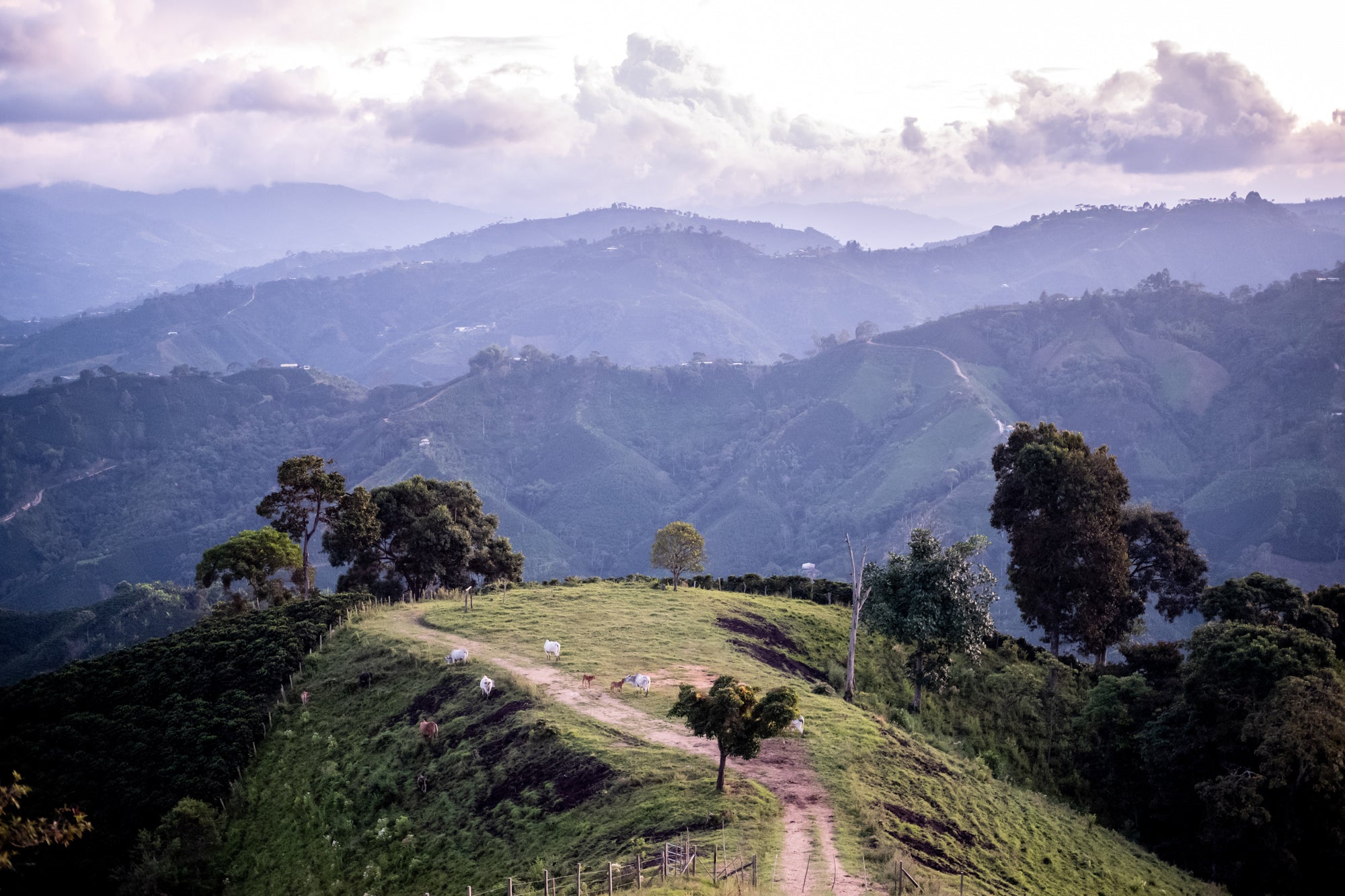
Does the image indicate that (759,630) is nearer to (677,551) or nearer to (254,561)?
(677,551)

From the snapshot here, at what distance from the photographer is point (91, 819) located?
3175cm

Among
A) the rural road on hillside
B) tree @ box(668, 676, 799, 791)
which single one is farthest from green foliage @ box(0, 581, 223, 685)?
tree @ box(668, 676, 799, 791)

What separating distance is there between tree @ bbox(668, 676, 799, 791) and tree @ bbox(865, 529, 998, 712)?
18.7m

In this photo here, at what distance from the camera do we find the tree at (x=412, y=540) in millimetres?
55188

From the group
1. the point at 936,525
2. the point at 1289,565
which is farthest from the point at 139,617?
the point at 1289,565

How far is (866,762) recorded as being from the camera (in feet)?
92.8

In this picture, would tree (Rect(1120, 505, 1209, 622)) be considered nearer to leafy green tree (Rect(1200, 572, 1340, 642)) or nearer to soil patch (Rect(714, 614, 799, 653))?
leafy green tree (Rect(1200, 572, 1340, 642))

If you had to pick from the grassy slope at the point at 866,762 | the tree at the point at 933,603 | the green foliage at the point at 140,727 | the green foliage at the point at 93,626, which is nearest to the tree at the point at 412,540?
the grassy slope at the point at 866,762

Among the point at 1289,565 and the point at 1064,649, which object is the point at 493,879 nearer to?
the point at 1064,649

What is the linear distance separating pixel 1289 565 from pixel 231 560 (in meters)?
200

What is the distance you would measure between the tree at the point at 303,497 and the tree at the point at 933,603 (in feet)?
114

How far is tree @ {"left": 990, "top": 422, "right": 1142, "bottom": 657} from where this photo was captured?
173 ft

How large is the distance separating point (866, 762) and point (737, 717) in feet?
23.7

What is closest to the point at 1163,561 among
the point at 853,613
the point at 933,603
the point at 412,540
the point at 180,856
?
the point at 933,603
